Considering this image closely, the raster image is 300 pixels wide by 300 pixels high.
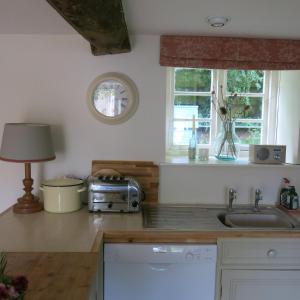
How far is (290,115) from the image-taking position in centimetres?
238

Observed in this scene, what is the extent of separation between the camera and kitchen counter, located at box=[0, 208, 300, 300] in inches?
45.8

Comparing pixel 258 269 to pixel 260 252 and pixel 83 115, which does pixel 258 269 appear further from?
pixel 83 115

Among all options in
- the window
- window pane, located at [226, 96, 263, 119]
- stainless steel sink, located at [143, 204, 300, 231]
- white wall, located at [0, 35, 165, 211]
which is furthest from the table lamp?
window pane, located at [226, 96, 263, 119]

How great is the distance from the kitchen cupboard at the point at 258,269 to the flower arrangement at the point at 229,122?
74 cm

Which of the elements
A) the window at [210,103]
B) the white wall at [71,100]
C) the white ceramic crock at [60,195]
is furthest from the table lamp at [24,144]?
the window at [210,103]

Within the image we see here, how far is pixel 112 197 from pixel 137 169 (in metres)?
0.30

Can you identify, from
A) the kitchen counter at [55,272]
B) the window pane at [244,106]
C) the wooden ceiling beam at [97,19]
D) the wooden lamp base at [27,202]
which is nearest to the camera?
the kitchen counter at [55,272]

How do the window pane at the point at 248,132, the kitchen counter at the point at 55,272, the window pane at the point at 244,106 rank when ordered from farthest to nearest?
the window pane at the point at 248,132
the window pane at the point at 244,106
the kitchen counter at the point at 55,272

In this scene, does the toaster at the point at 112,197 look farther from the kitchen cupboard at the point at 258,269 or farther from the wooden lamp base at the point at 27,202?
the kitchen cupboard at the point at 258,269

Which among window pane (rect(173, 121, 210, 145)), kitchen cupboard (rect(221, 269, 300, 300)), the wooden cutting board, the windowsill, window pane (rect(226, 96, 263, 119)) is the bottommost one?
kitchen cupboard (rect(221, 269, 300, 300))

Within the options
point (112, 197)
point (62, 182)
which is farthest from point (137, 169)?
point (62, 182)

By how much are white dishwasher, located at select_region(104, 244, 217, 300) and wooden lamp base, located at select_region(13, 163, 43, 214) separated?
23.5 inches

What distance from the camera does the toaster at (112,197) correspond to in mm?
2061

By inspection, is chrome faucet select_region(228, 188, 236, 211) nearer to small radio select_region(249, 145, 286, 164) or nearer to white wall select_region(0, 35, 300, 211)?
white wall select_region(0, 35, 300, 211)
